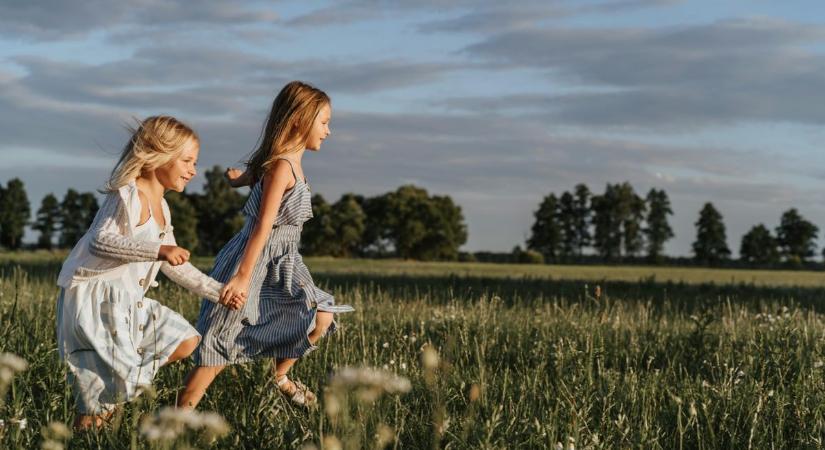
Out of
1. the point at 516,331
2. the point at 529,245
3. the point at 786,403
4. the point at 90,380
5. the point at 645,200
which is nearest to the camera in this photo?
the point at 90,380

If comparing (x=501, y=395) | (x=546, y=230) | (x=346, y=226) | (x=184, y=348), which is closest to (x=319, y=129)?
(x=184, y=348)

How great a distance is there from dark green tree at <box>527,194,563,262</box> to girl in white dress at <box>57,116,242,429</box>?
365 ft

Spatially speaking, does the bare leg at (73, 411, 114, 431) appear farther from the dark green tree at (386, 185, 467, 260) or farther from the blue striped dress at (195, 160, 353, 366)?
the dark green tree at (386, 185, 467, 260)

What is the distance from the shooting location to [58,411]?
15.5 ft

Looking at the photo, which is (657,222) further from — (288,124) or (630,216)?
(288,124)

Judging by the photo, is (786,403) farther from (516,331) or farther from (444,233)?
(444,233)

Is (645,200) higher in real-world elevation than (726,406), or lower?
higher

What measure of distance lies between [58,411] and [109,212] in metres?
1.13

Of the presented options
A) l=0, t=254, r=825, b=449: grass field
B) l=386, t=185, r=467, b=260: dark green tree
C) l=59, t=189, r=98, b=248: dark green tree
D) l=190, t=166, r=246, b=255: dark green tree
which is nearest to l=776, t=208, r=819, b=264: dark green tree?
l=386, t=185, r=467, b=260: dark green tree

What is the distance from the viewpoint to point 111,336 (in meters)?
4.51

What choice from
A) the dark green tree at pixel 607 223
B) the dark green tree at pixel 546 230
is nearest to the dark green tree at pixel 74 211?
the dark green tree at pixel 546 230

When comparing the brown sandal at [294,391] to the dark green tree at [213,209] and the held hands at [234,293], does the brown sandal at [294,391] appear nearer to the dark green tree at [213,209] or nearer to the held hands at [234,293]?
the held hands at [234,293]

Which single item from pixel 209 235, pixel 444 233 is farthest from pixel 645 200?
pixel 209 235

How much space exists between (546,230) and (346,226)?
31748 millimetres
